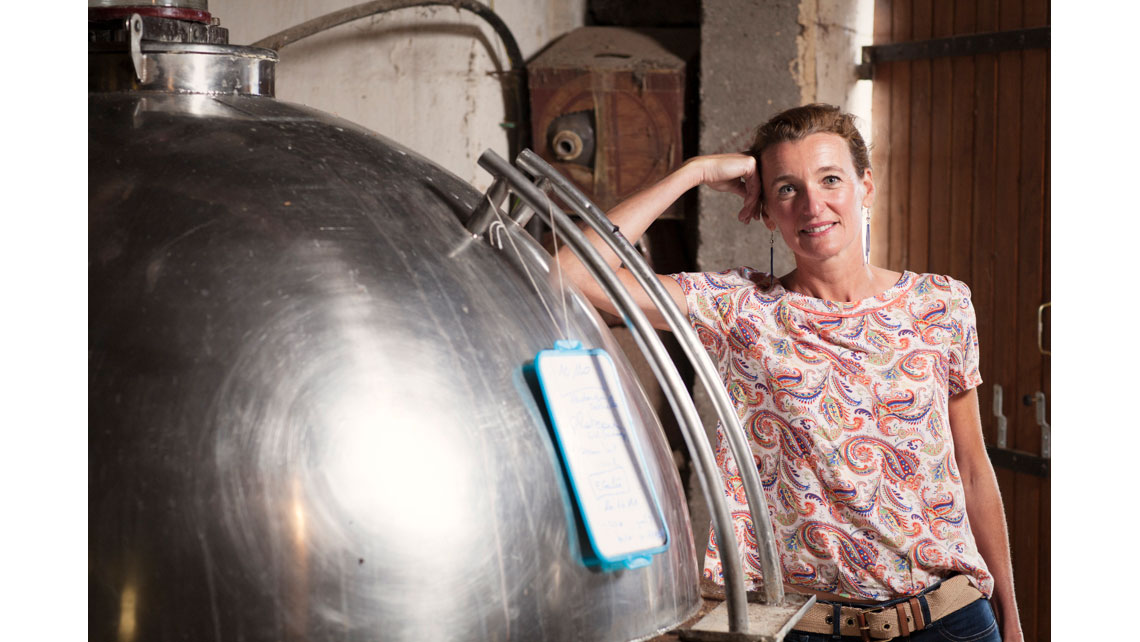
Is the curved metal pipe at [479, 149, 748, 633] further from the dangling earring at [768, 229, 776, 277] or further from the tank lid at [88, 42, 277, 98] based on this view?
the dangling earring at [768, 229, 776, 277]

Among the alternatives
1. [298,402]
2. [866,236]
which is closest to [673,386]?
[298,402]

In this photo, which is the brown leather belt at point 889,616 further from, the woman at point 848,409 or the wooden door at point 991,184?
the wooden door at point 991,184

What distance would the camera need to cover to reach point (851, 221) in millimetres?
1705

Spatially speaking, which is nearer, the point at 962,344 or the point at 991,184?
the point at 962,344

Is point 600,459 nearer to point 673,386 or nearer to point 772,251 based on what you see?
point 673,386

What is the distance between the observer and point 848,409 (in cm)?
161

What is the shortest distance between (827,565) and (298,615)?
93 centimetres

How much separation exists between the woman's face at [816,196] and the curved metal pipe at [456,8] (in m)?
1.52

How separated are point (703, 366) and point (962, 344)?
78 centimetres

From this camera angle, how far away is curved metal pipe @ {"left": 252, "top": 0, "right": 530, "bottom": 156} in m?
2.78

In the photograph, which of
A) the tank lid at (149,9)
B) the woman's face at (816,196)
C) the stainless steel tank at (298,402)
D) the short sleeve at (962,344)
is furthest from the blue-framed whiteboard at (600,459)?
the short sleeve at (962,344)

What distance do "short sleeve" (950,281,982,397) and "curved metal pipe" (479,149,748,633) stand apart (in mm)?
762

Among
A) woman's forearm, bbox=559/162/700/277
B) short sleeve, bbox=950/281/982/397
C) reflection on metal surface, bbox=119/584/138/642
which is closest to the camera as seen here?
reflection on metal surface, bbox=119/584/138/642

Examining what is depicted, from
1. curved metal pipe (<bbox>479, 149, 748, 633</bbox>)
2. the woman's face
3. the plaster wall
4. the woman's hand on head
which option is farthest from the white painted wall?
curved metal pipe (<bbox>479, 149, 748, 633</bbox>)
